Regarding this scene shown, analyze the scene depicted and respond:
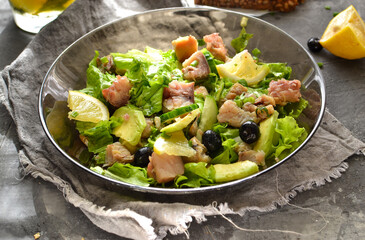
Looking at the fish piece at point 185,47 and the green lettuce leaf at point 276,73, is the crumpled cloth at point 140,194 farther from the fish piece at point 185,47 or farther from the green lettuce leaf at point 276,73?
the fish piece at point 185,47

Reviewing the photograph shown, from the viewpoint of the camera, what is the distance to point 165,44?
3.29 m

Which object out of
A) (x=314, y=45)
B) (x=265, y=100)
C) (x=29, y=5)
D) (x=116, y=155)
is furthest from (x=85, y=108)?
(x=314, y=45)

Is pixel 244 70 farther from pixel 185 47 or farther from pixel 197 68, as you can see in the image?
pixel 185 47

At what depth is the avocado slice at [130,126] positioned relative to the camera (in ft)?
7.83

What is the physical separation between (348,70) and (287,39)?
0.75 metres

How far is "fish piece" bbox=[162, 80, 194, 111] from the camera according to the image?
2516mm

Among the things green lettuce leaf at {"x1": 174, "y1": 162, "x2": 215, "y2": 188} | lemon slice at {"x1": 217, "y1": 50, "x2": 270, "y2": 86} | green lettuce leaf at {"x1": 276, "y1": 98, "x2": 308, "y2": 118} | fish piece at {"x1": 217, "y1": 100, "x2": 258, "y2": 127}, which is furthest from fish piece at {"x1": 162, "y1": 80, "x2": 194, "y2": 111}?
green lettuce leaf at {"x1": 276, "y1": 98, "x2": 308, "y2": 118}

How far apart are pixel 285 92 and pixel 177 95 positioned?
26.9 inches

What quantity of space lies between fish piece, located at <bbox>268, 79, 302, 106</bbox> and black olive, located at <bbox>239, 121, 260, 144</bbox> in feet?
1.07

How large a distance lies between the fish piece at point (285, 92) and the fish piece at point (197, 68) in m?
0.47

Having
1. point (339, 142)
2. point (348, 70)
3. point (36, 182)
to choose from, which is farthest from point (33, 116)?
point (348, 70)

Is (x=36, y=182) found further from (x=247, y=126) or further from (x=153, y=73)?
(x=247, y=126)

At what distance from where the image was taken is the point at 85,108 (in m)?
2.50

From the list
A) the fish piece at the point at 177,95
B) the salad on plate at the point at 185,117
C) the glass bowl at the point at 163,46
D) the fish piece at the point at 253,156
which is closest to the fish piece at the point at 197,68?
the salad on plate at the point at 185,117
